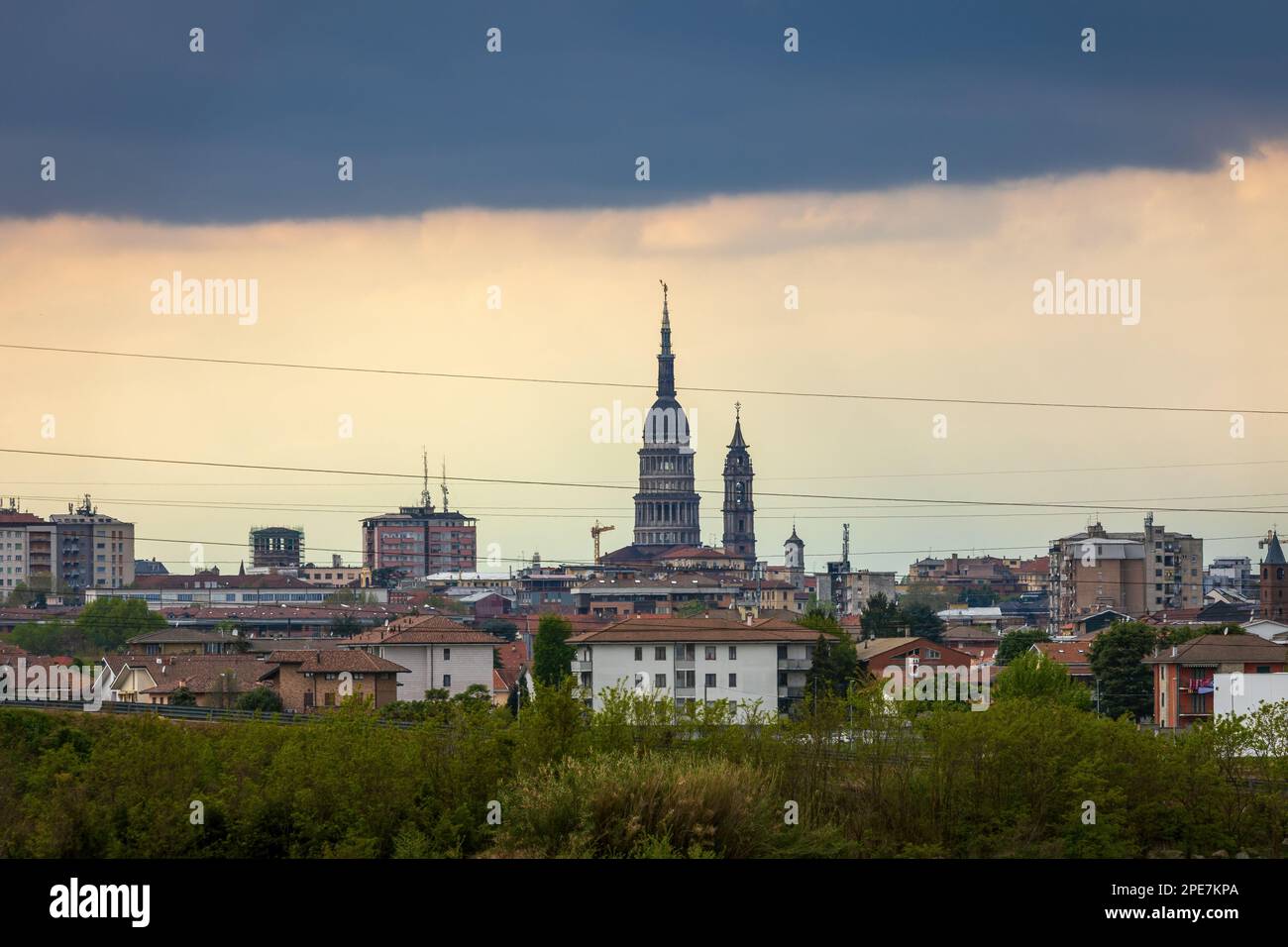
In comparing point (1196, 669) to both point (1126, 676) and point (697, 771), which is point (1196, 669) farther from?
point (697, 771)

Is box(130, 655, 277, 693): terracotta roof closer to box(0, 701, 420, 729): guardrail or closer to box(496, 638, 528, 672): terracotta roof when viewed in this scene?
box(0, 701, 420, 729): guardrail

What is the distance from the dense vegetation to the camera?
96.5 feet

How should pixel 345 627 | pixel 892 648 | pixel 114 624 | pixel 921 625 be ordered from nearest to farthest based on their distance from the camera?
pixel 892 648, pixel 921 625, pixel 114 624, pixel 345 627

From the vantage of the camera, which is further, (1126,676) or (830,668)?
(1126,676)

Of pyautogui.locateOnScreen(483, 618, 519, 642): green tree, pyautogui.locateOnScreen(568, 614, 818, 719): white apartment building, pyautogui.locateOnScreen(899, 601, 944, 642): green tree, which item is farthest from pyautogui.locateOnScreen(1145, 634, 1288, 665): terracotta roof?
pyautogui.locateOnScreen(483, 618, 519, 642): green tree

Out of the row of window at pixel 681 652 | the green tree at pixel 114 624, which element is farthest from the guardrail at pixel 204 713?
the green tree at pixel 114 624

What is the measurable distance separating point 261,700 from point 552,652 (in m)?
17.8

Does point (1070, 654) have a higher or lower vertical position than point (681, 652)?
lower

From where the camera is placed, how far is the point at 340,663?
2645 inches

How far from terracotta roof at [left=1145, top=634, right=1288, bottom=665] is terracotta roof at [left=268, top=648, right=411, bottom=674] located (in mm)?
26633

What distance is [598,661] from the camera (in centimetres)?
6888

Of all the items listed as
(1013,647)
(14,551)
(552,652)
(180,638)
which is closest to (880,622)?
(1013,647)

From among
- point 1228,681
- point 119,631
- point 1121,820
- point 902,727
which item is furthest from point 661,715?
point 119,631
